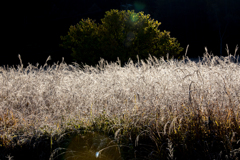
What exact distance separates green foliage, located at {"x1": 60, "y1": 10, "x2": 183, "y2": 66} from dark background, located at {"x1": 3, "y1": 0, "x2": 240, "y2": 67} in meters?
9.88

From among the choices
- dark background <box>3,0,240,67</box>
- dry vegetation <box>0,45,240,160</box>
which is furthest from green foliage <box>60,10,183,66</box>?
dark background <box>3,0,240,67</box>

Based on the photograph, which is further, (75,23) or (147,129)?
(75,23)

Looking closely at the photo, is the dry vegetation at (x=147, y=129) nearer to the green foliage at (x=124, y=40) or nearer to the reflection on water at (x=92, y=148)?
the reflection on water at (x=92, y=148)

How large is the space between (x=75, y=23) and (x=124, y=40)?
1557 centimetres

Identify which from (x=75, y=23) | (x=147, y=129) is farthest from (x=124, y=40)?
(x=75, y=23)

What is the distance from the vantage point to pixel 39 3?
77.9ft

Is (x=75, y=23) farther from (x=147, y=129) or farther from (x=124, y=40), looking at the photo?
(x=147, y=129)

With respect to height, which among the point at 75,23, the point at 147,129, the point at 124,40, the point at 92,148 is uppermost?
the point at 75,23

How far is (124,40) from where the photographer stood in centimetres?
1112

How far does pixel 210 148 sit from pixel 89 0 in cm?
2971

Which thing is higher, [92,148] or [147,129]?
[147,129]

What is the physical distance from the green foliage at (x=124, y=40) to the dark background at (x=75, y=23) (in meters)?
9.88

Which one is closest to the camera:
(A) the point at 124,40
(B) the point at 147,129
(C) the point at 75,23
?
(B) the point at 147,129

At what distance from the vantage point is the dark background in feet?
71.9
